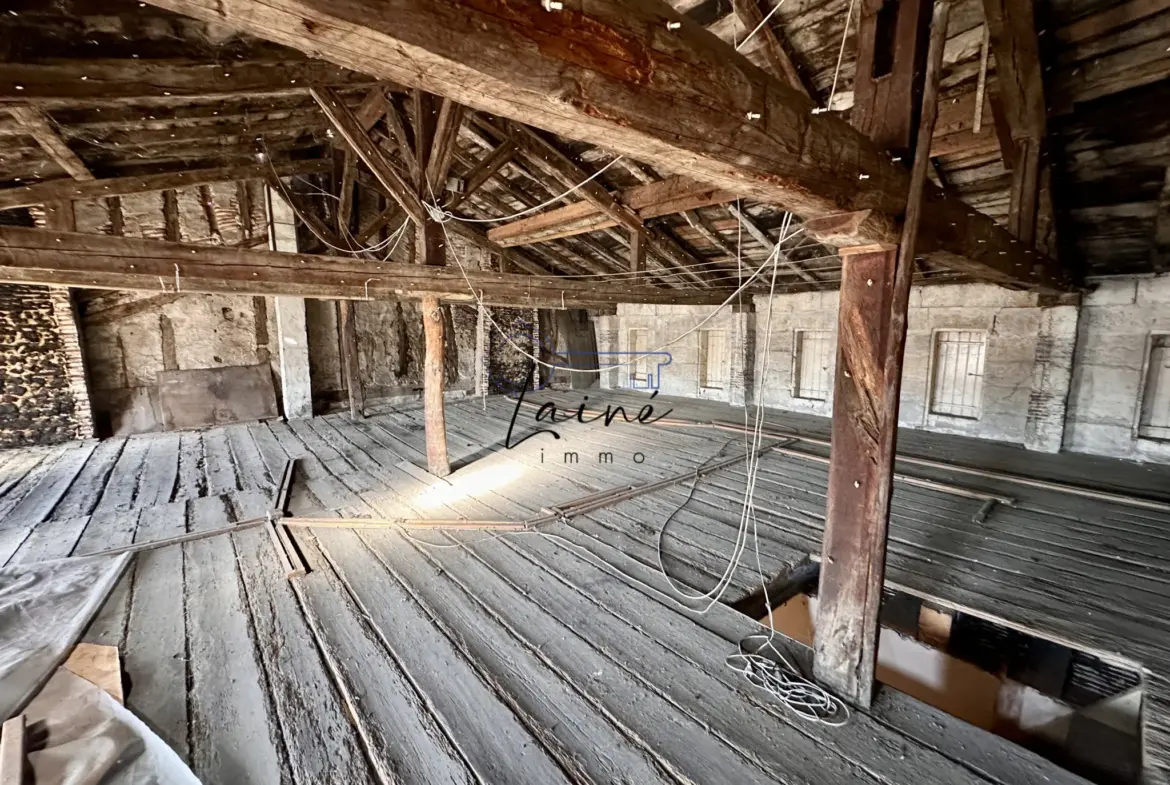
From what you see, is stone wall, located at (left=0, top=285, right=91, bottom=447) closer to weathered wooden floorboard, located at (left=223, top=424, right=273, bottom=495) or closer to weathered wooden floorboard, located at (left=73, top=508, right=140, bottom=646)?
weathered wooden floorboard, located at (left=223, top=424, right=273, bottom=495)

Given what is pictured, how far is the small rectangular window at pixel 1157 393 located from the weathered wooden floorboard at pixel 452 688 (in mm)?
6879

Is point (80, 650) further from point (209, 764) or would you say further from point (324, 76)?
point (324, 76)

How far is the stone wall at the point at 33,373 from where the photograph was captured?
5496 mm

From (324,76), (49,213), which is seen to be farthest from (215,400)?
(324,76)

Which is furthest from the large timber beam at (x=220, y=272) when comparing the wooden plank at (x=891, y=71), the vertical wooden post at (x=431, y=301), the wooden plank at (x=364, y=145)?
the wooden plank at (x=891, y=71)

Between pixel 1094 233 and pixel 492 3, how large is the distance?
607cm

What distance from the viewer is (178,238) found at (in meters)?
6.42

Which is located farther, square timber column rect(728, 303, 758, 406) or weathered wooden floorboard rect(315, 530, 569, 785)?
square timber column rect(728, 303, 758, 406)

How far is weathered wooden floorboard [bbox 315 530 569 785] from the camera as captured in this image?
5.54 ft

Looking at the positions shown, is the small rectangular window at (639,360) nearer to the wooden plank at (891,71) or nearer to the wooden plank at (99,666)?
the wooden plank at (891,71)

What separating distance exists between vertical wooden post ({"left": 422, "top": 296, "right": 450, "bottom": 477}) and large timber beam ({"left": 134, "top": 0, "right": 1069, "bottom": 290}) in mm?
3716

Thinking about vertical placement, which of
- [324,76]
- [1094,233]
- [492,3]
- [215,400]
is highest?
[324,76]

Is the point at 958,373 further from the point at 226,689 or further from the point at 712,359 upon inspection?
the point at 226,689

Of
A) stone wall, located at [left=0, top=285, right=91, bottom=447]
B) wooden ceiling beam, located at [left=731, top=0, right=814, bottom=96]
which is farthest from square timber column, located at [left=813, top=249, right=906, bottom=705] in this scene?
stone wall, located at [left=0, top=285, right=91, bottom=447]
